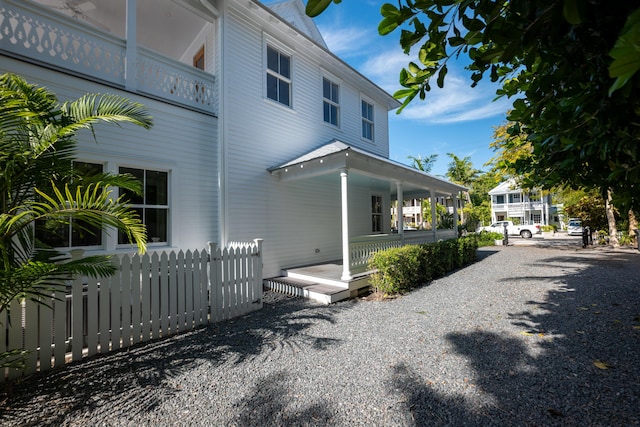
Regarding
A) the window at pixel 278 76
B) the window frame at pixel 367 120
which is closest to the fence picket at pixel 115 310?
the window at pixel 278 76

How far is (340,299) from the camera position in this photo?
20.6ft

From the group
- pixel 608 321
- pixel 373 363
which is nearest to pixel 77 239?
pixel 373 363

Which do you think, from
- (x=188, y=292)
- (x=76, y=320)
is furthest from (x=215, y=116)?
(x=76, y=320)

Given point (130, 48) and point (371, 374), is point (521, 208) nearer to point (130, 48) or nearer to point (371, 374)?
point (371, 374)

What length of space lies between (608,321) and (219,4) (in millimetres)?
10234

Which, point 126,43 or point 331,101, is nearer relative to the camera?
point 126,43

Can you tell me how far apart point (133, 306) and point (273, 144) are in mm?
5458

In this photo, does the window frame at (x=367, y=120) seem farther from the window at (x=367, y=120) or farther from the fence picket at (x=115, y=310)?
the fence picket at (x=115, y=310)

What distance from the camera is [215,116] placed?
7.03m

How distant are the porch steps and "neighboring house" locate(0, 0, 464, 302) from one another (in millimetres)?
333

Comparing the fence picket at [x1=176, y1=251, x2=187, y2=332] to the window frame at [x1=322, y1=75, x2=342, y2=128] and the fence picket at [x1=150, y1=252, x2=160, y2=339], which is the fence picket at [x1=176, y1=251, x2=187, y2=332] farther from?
the window frame at [x1=322, y1=75, x2=342, y2=128]

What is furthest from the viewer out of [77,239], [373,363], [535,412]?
[77,239]

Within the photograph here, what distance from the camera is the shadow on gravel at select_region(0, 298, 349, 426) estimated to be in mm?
2627

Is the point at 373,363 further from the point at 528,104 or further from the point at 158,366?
the point at 528,104
